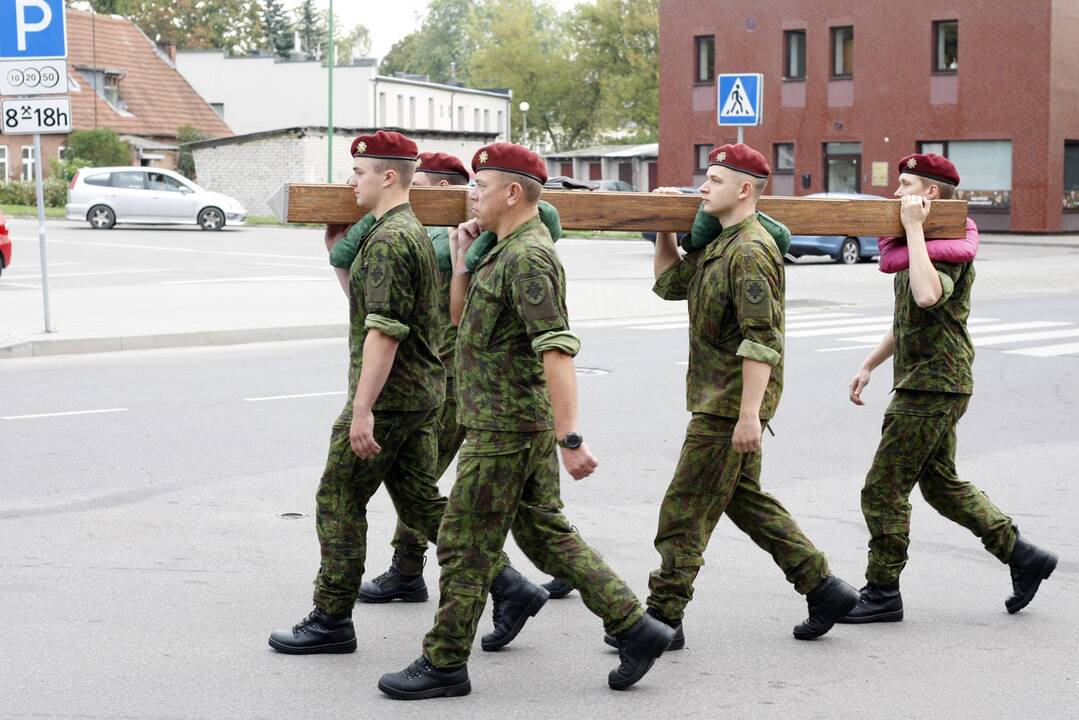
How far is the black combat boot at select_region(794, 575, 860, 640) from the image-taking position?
543 centimetres

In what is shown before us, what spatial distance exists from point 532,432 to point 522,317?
377mm

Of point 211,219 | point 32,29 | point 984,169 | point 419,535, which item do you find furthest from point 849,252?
point 419,535

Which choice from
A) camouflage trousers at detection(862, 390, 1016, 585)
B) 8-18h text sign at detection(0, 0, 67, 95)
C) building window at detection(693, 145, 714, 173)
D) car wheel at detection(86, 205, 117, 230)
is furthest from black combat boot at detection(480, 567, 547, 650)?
building window at detection(693, 145, 714, 173)

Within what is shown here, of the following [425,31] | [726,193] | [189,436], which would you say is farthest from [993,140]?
[425,31]

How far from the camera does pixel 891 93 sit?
149 feet

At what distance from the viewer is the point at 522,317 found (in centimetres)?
462

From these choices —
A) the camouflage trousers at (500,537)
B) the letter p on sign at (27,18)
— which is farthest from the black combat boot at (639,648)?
the letter p on sign at (27,18)

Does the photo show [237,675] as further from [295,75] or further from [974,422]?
[295,75]

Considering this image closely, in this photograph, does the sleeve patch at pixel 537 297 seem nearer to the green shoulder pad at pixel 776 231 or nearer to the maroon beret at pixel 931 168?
the green shoulder pad at pixel 776 231

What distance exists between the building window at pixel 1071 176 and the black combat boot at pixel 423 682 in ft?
137

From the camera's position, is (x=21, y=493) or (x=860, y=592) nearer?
(x=860, y=592)

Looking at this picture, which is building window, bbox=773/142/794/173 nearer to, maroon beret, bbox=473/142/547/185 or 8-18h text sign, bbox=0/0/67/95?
8-18h text sign, bbox=0/0/67/95

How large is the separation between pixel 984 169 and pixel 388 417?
41213 mm

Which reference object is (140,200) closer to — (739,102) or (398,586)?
(739,102)
